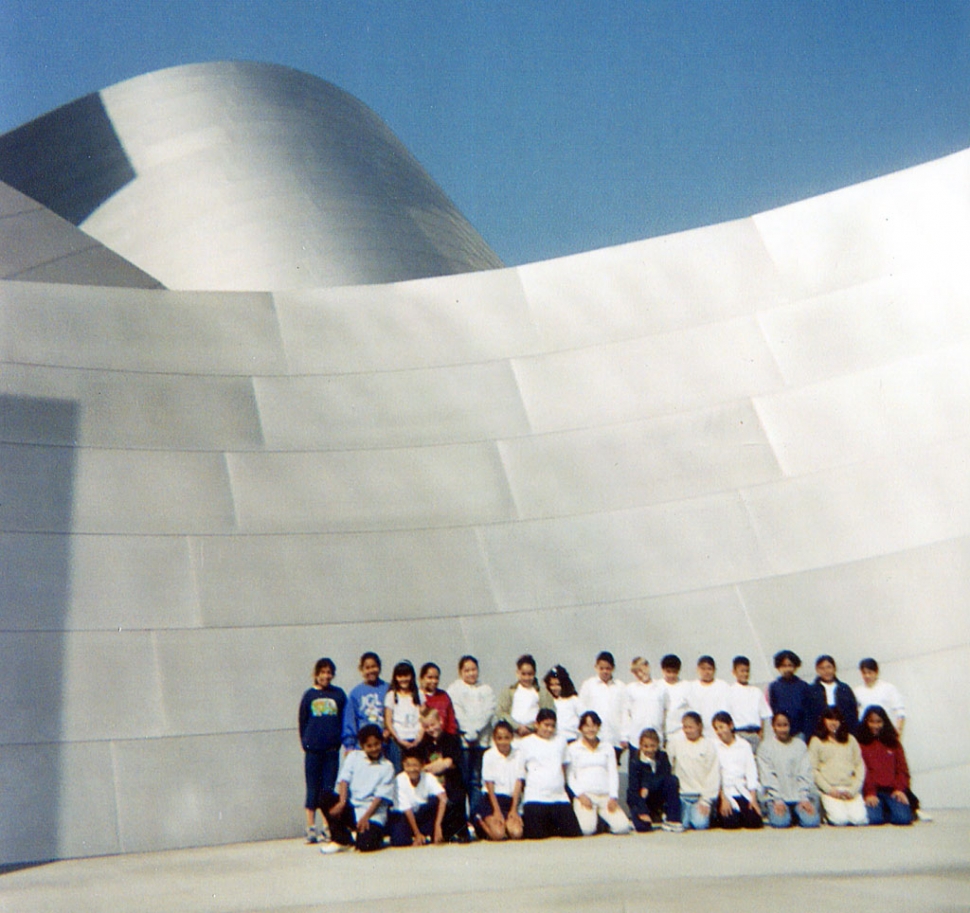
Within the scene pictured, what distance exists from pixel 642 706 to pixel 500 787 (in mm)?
1593

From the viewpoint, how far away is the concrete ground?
5855 millimetres

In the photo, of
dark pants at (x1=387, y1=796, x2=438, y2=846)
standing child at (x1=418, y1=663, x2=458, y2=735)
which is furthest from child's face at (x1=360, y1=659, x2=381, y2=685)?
dark pants at (x1=387, y1=796, x2=438, y2=846)

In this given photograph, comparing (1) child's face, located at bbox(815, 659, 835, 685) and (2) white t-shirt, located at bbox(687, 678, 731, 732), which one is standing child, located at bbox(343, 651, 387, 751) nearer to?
(2) white t-shirt, located at bbox(687, 678, 731, 732)

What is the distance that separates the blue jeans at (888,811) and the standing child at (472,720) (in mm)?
3353

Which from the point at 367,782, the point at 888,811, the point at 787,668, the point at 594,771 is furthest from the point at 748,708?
the point at 367,782

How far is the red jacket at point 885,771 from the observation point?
30.6 ft

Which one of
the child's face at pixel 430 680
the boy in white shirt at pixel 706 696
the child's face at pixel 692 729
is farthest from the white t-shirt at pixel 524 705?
the boy in white shirt at pixel 706 696

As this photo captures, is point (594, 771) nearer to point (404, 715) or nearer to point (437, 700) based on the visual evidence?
point (437, 700)

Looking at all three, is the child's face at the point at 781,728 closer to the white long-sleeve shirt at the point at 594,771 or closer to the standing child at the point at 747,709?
the standing child at the point at 747,709

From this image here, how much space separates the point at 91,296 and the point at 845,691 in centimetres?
959

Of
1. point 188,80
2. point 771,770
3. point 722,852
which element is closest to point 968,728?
point 771,770

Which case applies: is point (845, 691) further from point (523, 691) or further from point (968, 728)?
point (523, 691)

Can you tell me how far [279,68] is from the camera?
29578 millimetres

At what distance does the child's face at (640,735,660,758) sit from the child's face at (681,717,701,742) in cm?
30
